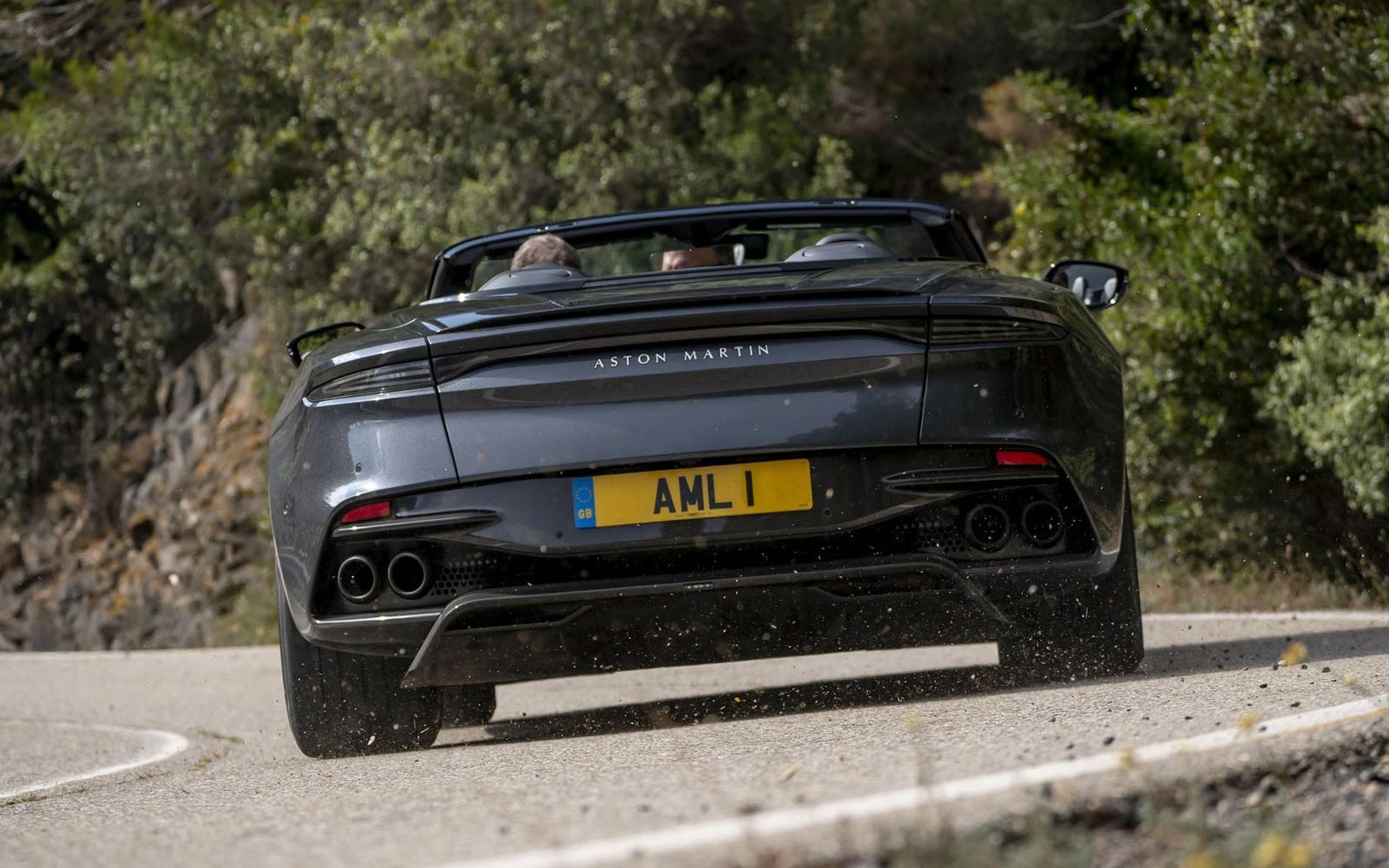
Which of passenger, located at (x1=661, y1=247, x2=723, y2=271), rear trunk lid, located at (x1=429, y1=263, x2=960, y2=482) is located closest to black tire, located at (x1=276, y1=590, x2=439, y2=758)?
rear trunk lid, located at (x1=429, y1=263, x2=960, y2=482)

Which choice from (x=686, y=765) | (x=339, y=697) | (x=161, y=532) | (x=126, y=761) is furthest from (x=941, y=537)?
(x=161, y=532)

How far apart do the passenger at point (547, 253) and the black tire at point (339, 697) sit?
5.12ft

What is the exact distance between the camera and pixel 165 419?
21.7m

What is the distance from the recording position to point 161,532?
68.0 ft

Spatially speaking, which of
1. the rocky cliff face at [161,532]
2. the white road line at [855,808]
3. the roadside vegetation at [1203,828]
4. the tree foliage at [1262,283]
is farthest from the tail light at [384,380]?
the rocky cliff face at [161,532]

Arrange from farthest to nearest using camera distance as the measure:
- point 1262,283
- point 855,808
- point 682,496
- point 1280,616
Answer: point 1262,283, point 1280,616, point 682,496, point 855,808

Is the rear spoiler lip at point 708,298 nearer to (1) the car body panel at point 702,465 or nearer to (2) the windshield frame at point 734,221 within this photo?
(1) the car body panel at point 702,465

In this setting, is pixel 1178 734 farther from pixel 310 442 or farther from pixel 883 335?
pixel 310 442

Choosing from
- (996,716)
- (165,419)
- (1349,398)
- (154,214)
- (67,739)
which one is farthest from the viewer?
(165,419)

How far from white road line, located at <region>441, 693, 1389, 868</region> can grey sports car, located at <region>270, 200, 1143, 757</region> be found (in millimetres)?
1079

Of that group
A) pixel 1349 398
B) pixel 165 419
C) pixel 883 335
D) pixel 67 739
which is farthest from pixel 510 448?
pixel 165 419

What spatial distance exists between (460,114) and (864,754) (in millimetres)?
13054

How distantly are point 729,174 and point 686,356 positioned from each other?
11.5 meters

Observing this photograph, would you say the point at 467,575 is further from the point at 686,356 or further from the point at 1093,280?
the point at 1093,280
